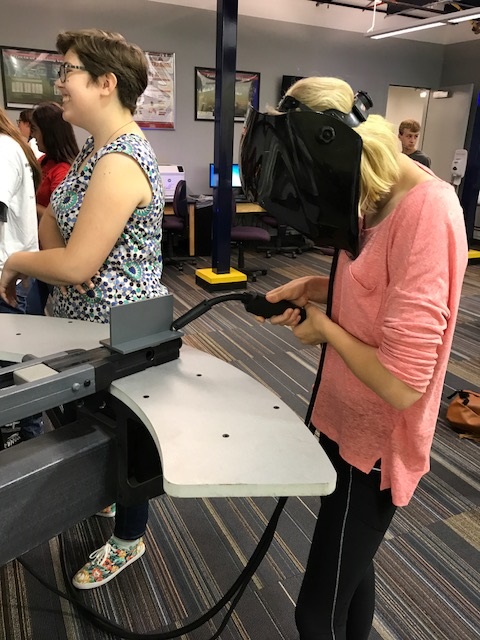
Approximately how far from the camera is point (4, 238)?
171 cm

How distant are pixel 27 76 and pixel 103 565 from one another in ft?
17.2

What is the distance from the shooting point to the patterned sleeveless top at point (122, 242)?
1194 mm

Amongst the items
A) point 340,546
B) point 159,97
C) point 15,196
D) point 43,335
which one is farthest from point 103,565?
point 159,97

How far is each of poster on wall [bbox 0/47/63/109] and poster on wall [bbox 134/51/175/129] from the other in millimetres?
967

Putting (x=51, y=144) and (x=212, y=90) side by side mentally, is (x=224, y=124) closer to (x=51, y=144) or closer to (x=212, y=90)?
(x=212, y=90)

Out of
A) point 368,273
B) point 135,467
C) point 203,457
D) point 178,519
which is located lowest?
point 178,519

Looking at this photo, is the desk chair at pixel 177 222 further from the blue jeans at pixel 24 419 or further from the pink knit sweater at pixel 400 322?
the pink knit sweater at pixel 400 322

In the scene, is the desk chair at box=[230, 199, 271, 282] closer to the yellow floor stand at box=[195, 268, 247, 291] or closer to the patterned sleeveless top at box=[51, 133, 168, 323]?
the yellow floor stand at box=[195, 268, 247, 291]

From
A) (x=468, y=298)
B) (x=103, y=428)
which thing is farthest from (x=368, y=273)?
(x=468, y=298)

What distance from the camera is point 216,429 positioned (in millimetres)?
799

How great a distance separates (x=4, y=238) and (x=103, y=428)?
43.6 inches

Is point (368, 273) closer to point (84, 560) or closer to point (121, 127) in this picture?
point (121, 127)

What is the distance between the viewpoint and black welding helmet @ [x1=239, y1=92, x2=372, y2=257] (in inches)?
29.3

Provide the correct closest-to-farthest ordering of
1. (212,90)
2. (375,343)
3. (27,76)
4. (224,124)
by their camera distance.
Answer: (375,343)
(224,124)
(27,76)
(212,90)
